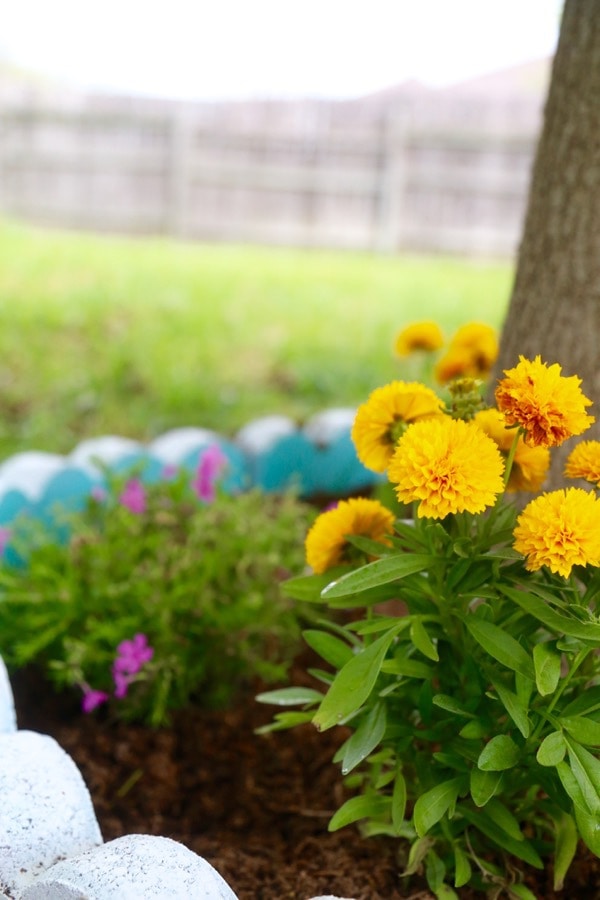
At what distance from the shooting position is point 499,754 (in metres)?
1.23

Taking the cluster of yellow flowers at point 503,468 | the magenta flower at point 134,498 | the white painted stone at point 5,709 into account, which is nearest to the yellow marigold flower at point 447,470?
the cluster of yellow flowers at point 503,468

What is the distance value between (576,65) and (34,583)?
1.64 metres

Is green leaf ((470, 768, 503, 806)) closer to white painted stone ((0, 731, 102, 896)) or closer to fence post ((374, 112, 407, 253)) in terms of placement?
white painted stone ((0, 731, 102, 896))

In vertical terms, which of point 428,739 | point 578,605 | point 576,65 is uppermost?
point 576,65

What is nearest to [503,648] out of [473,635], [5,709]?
[473,635]

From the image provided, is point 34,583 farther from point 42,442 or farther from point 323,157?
point 323,157

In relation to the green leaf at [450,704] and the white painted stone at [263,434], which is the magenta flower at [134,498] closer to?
the white painted stone at [263,434]

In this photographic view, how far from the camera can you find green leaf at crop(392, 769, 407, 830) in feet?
4.32

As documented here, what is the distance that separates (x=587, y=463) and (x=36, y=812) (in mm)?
865

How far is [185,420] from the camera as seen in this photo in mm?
3969

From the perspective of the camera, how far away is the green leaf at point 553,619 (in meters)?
1.19

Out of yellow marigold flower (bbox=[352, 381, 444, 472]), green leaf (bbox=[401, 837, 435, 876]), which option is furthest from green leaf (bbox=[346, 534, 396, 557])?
green leaf (bbox=[401, 837, 435, 876])

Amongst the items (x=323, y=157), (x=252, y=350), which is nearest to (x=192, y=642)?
(x=252, y=350)

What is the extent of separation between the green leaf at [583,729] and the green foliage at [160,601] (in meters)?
0.89
